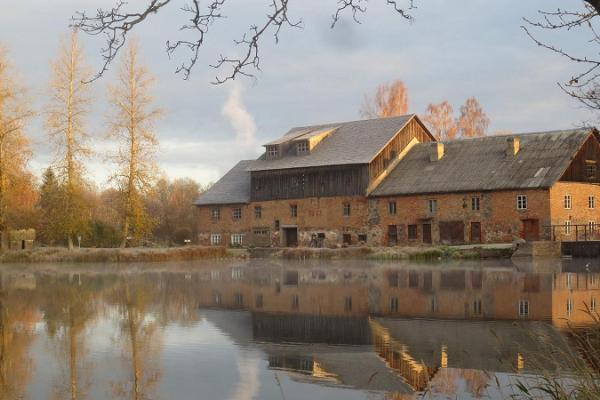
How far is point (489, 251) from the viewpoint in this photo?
36750mm

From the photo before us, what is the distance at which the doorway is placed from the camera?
53.4 meters

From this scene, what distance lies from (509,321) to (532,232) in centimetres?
3239

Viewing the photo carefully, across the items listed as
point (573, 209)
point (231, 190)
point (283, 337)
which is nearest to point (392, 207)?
A: point (573, 209)

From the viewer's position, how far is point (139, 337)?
1147 cm

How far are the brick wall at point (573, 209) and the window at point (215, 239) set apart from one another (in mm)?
24620

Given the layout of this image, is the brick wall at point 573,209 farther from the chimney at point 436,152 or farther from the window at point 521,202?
the chimney at point 436,152

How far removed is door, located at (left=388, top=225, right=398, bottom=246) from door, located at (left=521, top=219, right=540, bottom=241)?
832 cm

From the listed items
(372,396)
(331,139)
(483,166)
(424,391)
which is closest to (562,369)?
(424,391)

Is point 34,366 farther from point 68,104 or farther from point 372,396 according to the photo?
point 68,104

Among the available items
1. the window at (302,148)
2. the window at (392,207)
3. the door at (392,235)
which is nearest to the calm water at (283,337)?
the door at (392,235)

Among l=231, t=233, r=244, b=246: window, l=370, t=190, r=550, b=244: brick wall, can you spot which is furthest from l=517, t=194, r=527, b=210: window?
l=231, t=233, r=244, b=246: window

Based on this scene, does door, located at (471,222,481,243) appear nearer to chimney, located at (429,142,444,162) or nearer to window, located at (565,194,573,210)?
window, located at (565,194,573,210)

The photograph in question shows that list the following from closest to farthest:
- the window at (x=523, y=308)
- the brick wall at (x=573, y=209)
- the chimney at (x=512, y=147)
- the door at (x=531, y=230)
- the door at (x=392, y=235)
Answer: the window at (x=523, y=308) < the brick wall at (x=573, y=209) < the door at (x=531, y=230) < the chimney at (x=512, y=147) < the door at (x=392, y=235)

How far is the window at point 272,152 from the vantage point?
55688mm
